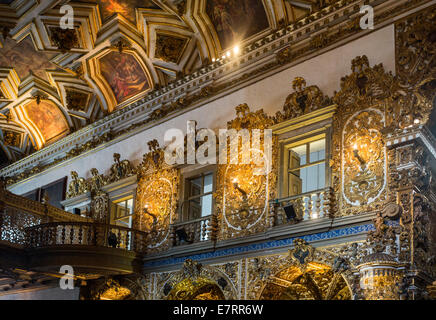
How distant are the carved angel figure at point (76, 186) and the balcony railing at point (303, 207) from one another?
8043mm

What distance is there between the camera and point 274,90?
50.2 feet

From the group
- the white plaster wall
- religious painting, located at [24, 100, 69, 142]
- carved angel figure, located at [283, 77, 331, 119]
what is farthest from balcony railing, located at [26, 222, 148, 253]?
religious painting, located at [24, 100, 69, 142]

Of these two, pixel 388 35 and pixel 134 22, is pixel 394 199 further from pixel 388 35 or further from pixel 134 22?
pixel 134 22

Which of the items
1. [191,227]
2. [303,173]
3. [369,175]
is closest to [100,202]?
→ [191,227]

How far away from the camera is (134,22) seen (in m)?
18.5

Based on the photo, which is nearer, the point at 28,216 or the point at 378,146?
the point at 378,146

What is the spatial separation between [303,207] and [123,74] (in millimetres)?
8864

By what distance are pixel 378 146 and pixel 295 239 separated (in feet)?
8.60

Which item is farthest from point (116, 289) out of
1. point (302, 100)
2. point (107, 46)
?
point (302, 100)

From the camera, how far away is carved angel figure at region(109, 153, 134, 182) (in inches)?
727

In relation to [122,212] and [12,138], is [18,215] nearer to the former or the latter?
[122,212]

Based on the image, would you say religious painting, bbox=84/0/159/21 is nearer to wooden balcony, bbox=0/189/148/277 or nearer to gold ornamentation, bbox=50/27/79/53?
gold ornamentation, bbox=50/27/79/53

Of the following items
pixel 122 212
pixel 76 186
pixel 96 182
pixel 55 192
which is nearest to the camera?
pixel 122 212

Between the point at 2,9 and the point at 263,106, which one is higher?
the point at 2,9
